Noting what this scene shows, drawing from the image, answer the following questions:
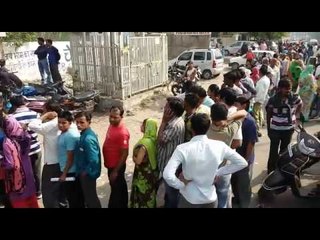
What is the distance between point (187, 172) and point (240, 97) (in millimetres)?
1706

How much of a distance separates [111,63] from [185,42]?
1434cm

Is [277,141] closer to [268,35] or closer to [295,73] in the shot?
[295,73]

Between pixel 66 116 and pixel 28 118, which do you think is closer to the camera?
pixel 66 116

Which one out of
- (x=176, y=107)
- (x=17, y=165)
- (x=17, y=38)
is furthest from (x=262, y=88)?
(x=17, y=38)

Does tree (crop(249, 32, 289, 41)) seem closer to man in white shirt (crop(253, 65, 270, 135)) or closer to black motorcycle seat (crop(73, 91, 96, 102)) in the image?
black motorcycle seat (crop(73, 91, 96, 102))

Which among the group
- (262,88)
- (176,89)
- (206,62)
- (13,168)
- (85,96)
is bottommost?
(176,89)

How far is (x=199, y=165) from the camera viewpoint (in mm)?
2961

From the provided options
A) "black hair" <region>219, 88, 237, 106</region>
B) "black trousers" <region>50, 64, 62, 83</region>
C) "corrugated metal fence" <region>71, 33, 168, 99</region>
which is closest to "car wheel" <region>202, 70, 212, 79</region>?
"corrugated metal fence" <region>71, 33, 168, 99</region>

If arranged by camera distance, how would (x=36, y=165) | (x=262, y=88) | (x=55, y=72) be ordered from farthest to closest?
(x=55, y=72)
(x=262, y=88)
(x=36, y=165)

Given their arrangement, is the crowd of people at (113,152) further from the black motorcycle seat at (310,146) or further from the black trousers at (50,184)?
the black motorcycle seat at (310,146)

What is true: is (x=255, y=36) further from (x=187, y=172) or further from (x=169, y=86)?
(x=187, y=172)

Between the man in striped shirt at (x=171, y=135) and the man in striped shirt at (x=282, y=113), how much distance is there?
1823mm

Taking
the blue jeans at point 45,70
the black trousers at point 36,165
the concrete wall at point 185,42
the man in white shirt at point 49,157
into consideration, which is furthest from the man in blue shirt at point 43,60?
the concrete wall at point 185,42
